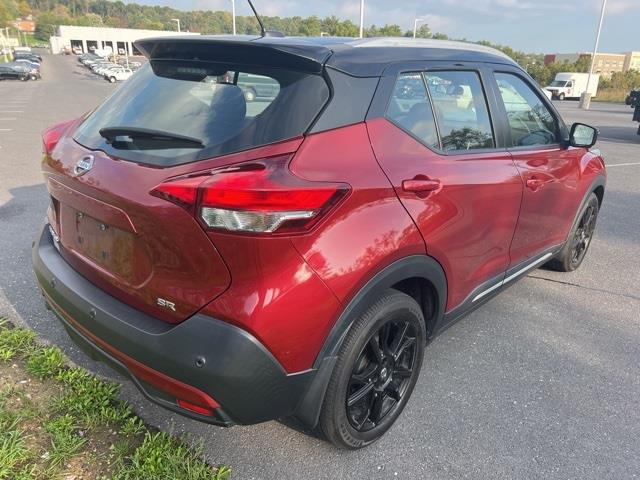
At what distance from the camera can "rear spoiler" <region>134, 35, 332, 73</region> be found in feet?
6.46

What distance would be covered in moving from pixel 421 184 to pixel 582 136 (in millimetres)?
2141

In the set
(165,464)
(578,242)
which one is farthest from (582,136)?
(165,464)

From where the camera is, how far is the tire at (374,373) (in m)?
2.12

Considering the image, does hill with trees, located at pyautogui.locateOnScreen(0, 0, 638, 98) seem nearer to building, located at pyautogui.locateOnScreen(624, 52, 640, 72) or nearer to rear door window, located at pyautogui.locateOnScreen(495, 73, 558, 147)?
building, located at pyautogui.locateOnScreen(624, 52, 640, 72)

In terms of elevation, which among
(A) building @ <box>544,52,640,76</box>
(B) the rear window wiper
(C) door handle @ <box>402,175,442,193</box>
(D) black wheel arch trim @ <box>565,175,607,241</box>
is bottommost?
(D) black wheel arch trim @ <box>565,175,607,241</box>

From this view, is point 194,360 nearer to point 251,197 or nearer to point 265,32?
point 251,197

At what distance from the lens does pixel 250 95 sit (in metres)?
2.00

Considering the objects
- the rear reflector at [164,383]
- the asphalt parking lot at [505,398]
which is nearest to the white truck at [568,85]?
the asphalt parking lot at [505,398]

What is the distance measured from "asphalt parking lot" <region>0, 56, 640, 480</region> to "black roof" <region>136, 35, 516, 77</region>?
173 centimetres

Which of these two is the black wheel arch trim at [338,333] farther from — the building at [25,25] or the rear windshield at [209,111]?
the building at [25,25]

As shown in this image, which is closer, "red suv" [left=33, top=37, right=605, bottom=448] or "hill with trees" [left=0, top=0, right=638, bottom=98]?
"red suv" [left=33, top=37, right=605, bottom=448]

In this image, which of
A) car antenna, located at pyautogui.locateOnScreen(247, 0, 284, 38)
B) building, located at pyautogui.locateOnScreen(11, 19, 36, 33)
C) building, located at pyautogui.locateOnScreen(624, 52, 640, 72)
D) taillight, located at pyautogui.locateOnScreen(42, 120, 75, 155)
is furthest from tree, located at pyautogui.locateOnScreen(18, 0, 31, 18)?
car antenna, located at pyautogui.locateOnScreen(247, 0, 284, 38)

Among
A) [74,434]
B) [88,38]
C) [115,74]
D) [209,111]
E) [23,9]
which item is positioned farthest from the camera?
[23,9]

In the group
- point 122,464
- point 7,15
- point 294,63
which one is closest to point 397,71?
point 294,63
